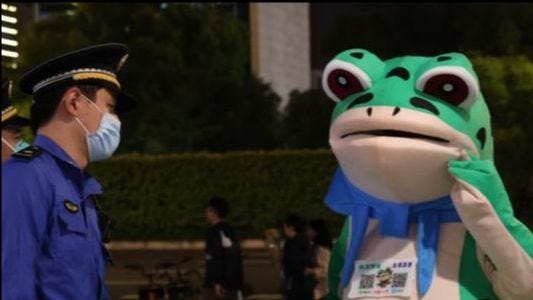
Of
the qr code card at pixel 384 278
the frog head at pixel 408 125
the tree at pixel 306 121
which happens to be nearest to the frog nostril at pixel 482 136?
the frog head at pixel 408 125

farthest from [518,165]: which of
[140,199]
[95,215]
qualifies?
[140,199]

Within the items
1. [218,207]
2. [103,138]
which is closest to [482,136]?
[103,138]

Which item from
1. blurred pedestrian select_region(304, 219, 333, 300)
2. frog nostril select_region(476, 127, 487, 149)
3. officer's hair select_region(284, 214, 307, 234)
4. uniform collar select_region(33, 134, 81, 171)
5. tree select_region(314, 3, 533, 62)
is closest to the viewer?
uniform collar select_region(33, 134, 81, 171)

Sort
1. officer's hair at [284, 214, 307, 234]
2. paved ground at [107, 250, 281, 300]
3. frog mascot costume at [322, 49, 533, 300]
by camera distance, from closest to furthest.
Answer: frog mascot costume at [322, 49, 533, 300], officer's hair at [284, 214, 307, 234], paved ground at [107, 250, 281, 300]

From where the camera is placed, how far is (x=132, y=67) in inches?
796

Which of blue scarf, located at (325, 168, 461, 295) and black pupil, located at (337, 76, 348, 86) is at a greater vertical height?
black pupil, located at (337, 76, 348, 86)

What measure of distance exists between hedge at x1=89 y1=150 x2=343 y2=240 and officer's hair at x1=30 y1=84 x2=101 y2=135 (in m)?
14.8

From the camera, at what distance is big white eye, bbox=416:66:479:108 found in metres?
4.07

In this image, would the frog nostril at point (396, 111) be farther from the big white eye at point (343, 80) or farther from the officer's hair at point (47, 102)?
the officer's hair at point (47, 102)

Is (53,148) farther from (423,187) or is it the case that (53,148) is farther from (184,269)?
(184,269)

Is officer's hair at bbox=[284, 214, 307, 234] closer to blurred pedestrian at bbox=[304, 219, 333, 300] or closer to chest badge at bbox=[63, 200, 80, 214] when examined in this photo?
blurred pedestrian at bbox=[304, 219, 333, 300]

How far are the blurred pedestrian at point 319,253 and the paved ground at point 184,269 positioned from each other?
2588mm

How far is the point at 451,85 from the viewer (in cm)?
412

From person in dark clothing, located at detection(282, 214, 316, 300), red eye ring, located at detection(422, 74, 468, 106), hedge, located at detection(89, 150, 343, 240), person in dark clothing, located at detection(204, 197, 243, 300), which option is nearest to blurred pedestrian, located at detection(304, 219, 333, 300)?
person in dark clothing, located at detection(282, 214, 316, 300)
